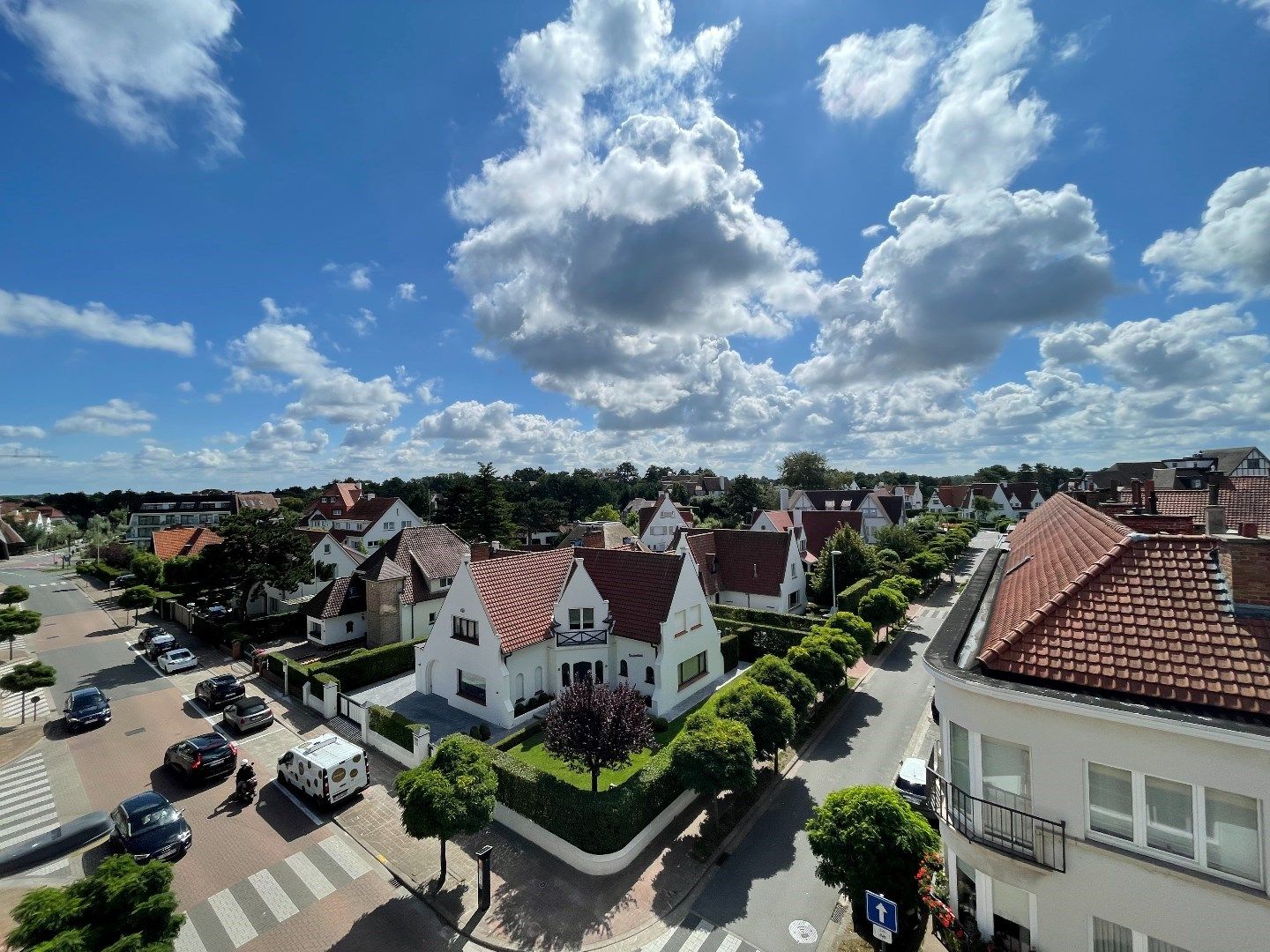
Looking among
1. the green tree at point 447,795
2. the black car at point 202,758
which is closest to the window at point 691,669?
the green tree at point 447,795

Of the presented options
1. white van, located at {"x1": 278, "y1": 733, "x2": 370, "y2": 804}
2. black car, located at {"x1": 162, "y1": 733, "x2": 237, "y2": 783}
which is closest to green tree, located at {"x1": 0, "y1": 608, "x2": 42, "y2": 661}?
black car, located at {"x1": 162, "y1": 733, "x2": 237, "y2": 783}

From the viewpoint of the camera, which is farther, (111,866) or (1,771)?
(1,771)

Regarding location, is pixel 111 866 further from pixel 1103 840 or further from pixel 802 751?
pixel 802 751

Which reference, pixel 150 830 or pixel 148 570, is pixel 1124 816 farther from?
pixel 148 570

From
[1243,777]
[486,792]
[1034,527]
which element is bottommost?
[486,792]

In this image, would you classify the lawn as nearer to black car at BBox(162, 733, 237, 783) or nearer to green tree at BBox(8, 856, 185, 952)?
green tree at BBox(8, 856, 185, 952)

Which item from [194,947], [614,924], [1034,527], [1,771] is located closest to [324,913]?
[194,947]

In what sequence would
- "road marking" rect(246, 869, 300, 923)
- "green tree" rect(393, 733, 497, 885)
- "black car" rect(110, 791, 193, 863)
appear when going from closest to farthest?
1. "road marking" rect(246, 869, 300, 923)
2. "green tree" rect(393, 733, 497, 885)
3. "black car" rect(110, 791, 193, 863)
